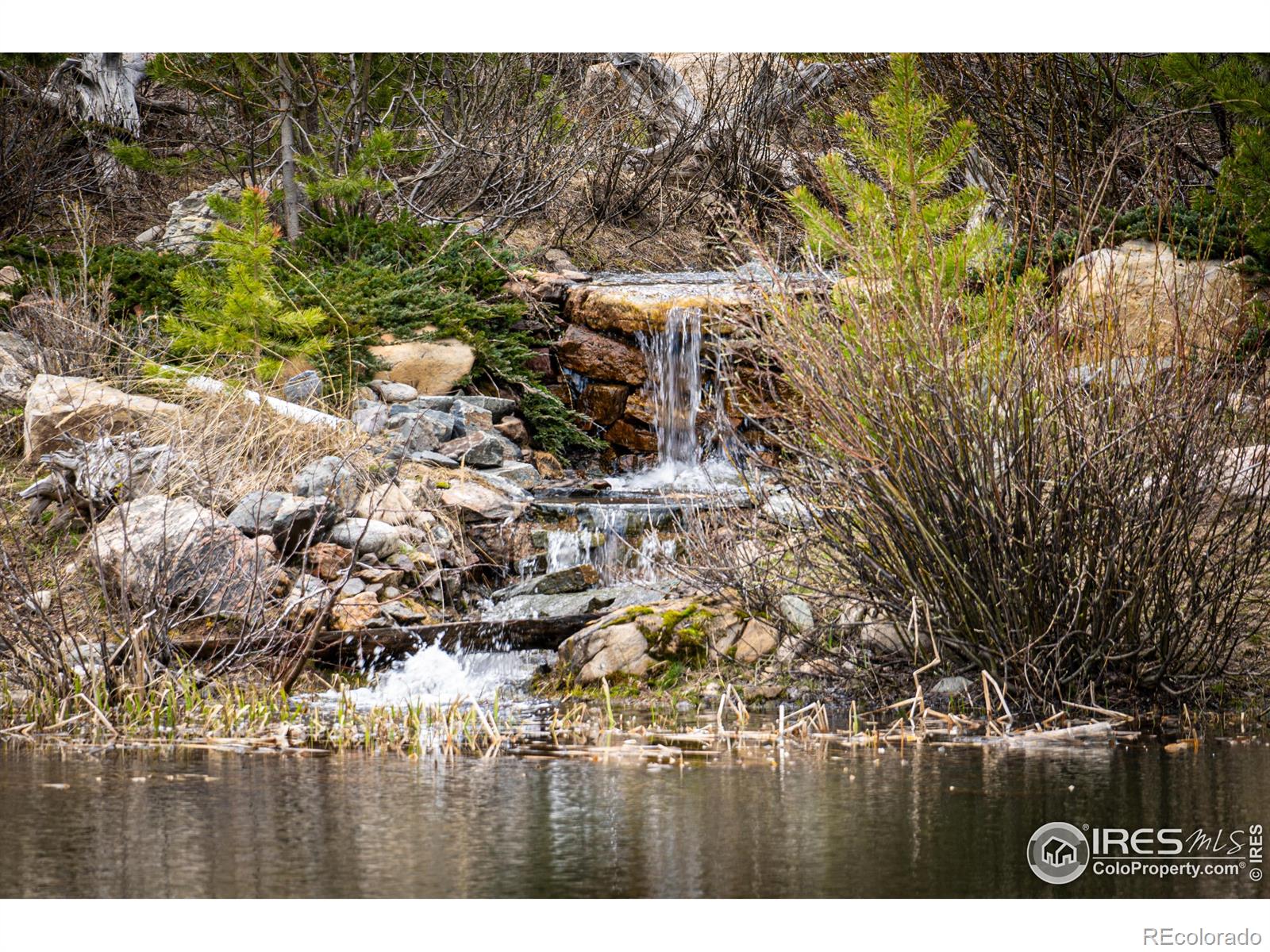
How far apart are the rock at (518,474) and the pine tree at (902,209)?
376 cm

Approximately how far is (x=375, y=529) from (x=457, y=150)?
6.64 meters

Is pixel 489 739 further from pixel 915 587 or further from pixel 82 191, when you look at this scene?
pixel 82 191

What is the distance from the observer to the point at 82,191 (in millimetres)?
15031

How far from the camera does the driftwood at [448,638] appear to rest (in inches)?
266

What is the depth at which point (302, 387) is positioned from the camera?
30.7 feet

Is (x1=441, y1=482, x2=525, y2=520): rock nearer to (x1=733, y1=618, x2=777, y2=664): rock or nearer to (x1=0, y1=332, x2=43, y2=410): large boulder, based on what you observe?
(x1=733, y1=618, x2=777, y2=664): rock

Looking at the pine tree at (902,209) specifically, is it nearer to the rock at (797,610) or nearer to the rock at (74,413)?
the rock at (797,610)

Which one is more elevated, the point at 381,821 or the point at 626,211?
the point at 626,211

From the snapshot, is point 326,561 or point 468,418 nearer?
point 326,561

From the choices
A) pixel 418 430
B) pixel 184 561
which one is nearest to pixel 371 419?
pixel 418 430

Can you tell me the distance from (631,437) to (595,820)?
841cm

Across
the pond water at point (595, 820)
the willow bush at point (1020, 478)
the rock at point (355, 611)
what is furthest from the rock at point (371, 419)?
the pond water at point (595, 820)

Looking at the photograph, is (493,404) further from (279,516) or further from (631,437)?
(279,516)
